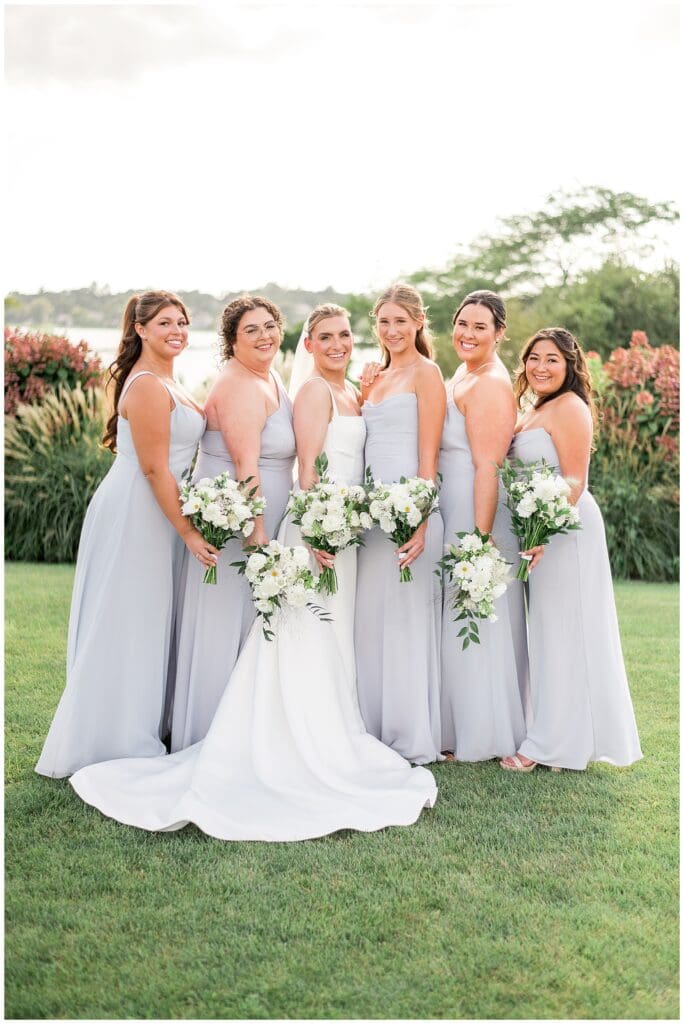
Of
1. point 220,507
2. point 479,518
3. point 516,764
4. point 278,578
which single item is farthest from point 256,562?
point 516,764

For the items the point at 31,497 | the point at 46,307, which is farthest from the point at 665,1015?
the point at 46,307

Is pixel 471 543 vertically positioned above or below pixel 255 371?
below

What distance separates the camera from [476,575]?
467 cm

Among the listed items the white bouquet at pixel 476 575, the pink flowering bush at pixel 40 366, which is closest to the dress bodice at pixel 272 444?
the white bouquet at pixel 476 575

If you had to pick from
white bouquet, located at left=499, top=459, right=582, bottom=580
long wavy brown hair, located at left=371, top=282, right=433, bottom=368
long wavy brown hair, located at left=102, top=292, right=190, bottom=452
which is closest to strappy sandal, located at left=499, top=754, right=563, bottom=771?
white bouquet, located at left=499, top=459, right=582, bottom=580

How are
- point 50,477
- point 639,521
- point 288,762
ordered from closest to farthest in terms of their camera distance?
point 288,762, point 639,521, point 50,477

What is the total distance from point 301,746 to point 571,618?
1578mm

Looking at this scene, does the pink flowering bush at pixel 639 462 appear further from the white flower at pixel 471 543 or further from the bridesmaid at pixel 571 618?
the white flower at pixel 471 543

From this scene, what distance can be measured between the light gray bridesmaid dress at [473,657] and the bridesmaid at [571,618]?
0.14 metres

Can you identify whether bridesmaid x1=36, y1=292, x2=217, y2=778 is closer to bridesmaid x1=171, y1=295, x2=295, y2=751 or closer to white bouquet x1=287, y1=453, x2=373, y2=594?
bridesmaid x1=171, y1=295, x2=295, y2=751

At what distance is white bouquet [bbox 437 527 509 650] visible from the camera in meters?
4.68

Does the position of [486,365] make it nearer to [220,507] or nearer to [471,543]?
[471,543]

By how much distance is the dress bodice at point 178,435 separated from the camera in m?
5.00

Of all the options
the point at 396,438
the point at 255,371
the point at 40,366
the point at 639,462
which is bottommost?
the point at 396,438
